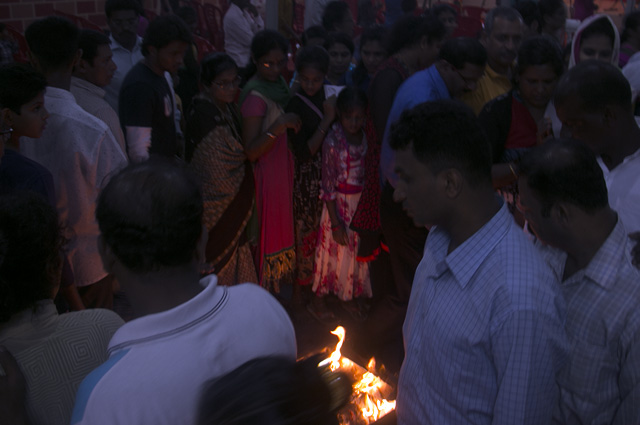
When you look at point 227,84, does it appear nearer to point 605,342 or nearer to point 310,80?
point 310,80

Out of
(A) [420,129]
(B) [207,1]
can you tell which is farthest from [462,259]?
(B) [207,1]

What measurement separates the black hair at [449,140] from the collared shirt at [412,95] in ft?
4.99

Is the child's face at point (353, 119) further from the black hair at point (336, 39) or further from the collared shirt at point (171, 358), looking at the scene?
the collared shirt at point (171, 358)

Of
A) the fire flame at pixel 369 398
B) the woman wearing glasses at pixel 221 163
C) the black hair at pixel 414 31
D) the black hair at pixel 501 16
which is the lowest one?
the fire flame at pixel 369 398

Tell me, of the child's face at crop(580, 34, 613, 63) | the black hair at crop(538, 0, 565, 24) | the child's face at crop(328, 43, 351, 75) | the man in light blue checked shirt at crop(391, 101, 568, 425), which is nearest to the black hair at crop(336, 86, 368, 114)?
the child's face at crop(328, 43, 351, 75)

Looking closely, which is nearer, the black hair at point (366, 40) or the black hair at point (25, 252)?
the black hair at point (25, 252)

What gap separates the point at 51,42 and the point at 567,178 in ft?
9.12

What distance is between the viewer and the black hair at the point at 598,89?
1931 mm

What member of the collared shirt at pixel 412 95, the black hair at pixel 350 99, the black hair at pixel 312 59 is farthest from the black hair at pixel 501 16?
the black hair at pixel 312 59

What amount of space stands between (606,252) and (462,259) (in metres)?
0.42

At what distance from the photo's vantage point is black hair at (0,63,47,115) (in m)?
2.43

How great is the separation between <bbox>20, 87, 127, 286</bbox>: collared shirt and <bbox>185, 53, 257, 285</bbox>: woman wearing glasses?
66cm

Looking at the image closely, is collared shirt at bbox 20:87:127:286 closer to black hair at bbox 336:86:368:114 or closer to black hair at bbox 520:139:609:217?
black hair at bbox 336:86:368:114

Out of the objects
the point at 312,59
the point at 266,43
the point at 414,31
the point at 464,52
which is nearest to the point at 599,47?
the point at 464,52
